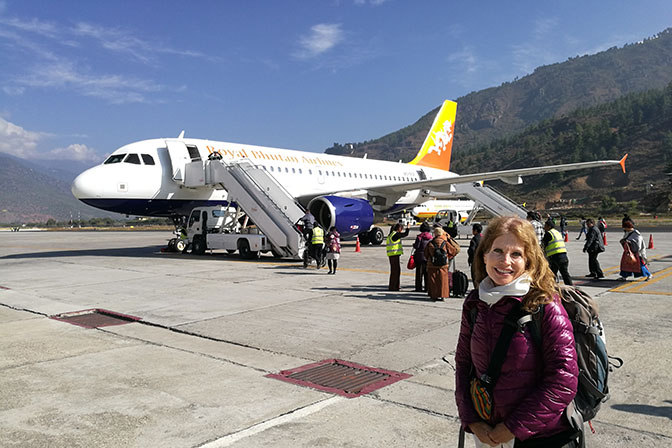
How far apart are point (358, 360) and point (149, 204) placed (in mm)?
14138

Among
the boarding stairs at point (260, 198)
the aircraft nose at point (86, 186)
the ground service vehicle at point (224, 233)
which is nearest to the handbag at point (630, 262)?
the boarding stairs at point (260, 198)

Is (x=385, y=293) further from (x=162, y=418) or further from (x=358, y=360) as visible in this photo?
(x=162, y=418)

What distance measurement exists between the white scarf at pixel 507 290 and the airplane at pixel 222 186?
1550 cm

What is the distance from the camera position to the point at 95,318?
315 inches

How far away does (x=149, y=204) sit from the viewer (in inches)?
707

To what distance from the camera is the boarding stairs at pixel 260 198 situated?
640 inches

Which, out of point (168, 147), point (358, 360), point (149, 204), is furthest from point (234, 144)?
point (358, 360)

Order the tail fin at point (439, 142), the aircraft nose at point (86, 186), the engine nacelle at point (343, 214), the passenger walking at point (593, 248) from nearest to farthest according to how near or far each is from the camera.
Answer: the passenger walking at point (593, 248), the aircraft nose at point (86, 186), the engine nacelle at point (343, 214), the tail fin at point (439, 142)

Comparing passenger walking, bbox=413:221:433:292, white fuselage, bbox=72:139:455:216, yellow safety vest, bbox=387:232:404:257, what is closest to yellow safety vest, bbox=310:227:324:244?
yellow safety vest, bbox=387:232:404:257

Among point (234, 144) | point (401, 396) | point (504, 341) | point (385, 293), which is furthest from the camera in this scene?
point (234, 144)

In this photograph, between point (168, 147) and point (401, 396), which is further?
point (168, 147)

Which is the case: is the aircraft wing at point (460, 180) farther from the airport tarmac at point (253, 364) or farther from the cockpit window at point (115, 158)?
the airport tarmac at point (253, 364)

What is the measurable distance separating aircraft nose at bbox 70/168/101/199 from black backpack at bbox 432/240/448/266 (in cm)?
1186

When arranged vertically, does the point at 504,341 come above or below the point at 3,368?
above
